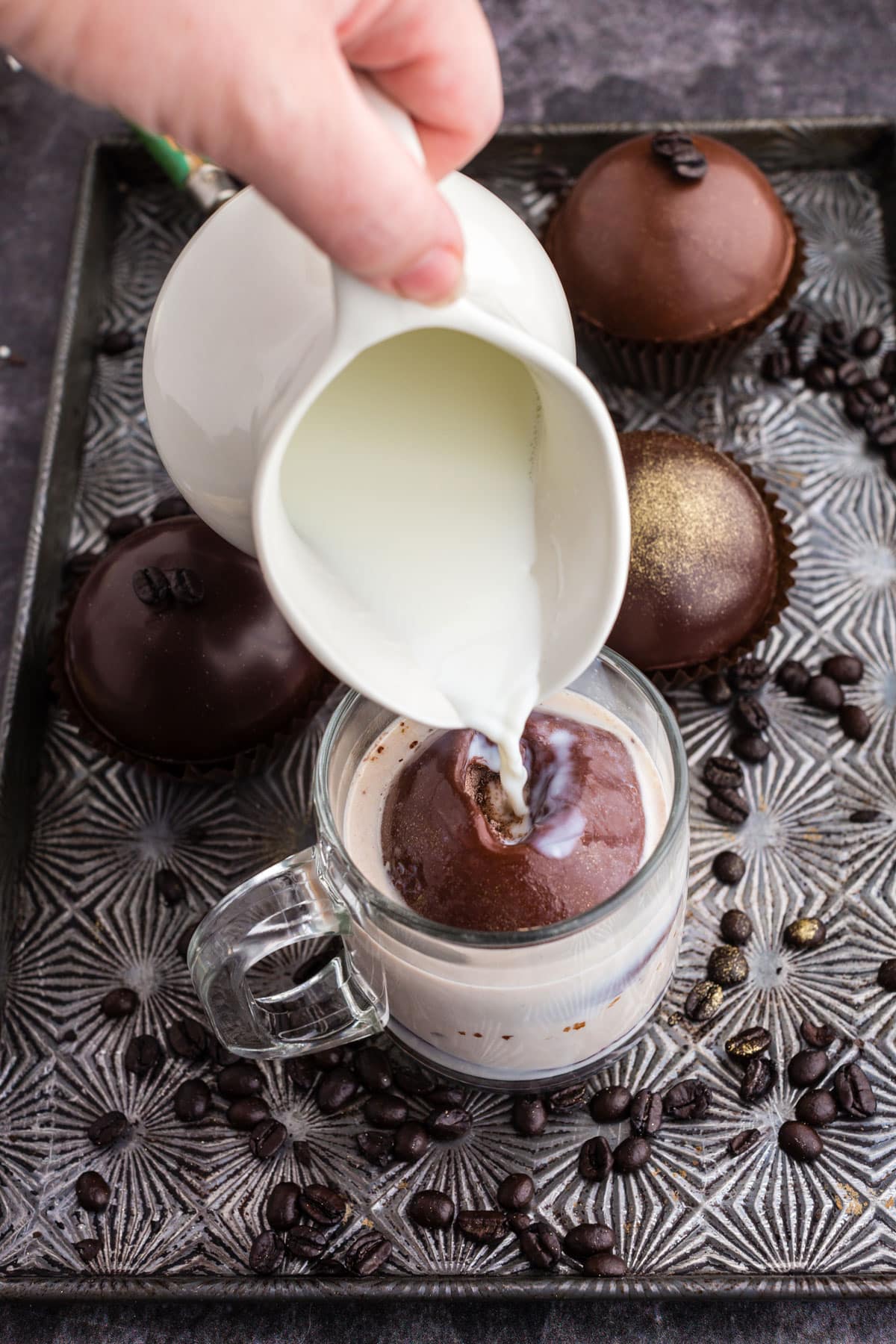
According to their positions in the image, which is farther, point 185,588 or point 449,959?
→ point 185,588

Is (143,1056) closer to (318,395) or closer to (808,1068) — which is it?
(808,1068)

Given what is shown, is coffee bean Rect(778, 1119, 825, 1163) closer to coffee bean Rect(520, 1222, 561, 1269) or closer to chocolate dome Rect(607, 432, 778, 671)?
coffee bean Rect(520, 1222, 561, 1269)

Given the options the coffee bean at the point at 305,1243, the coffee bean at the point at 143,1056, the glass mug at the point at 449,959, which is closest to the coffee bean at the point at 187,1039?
the coffee bean at the point at 143,1056

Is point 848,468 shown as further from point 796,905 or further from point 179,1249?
point 179,1249

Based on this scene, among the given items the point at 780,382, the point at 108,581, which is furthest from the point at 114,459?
the point at 780,382

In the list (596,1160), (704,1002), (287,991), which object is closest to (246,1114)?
(287,991)

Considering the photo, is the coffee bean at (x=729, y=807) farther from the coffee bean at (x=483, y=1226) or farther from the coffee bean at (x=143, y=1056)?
the coffee bean at (x=143, y=1056)
